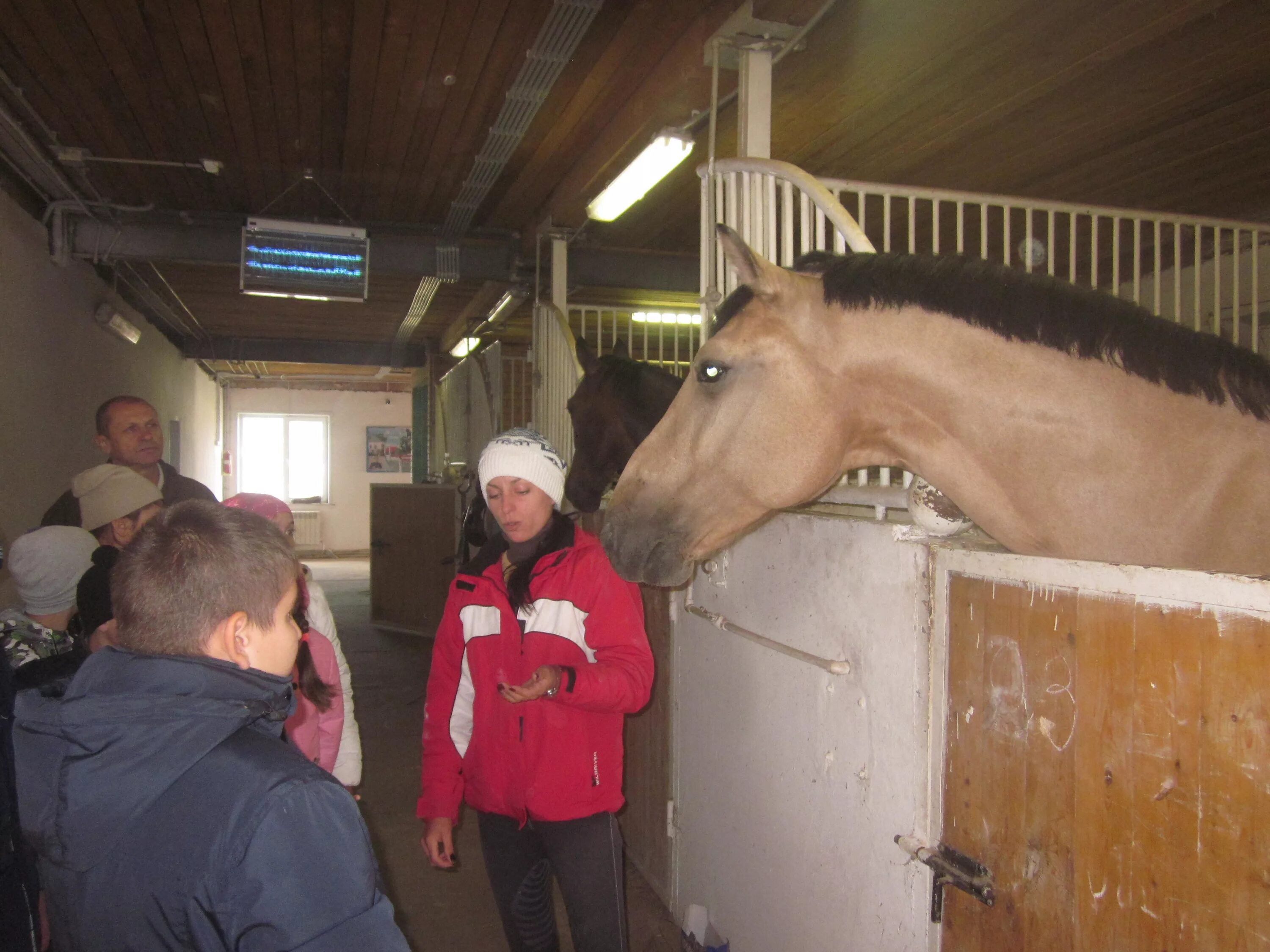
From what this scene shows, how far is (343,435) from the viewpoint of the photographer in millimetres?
16094

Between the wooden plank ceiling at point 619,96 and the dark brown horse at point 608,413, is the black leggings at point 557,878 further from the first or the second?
the wooden plank ceiling at point 619,96

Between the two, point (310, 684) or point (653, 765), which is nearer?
point (310, 684)

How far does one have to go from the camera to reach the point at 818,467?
148 centimetres

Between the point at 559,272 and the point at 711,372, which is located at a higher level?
the point at 559,272

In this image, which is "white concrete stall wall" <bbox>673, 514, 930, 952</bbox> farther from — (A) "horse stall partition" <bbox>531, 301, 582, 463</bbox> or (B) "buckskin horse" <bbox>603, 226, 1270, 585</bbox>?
(A) "horse stall partition" <bbox>531, 301, 582, 463</bbox>

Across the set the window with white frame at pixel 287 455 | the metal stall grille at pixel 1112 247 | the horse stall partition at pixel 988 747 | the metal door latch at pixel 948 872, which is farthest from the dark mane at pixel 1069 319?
the window with white frame at pixel 287 455

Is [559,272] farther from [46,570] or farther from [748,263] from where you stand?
[748,263]

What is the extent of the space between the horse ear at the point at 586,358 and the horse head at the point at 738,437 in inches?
90.0

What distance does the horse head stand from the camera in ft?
4.76

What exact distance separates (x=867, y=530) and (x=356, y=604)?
940 centimetres

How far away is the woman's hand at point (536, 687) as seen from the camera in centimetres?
159

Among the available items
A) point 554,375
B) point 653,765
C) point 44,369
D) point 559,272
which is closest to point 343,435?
point 44,369

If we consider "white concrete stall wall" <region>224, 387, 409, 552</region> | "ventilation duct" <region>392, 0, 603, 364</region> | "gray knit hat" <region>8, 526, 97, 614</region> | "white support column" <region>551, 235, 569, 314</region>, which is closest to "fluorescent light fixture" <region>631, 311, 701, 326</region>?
"ventilation duct" <region>392, 0, 603, 364</region>

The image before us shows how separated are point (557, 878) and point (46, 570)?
61.6 inches
